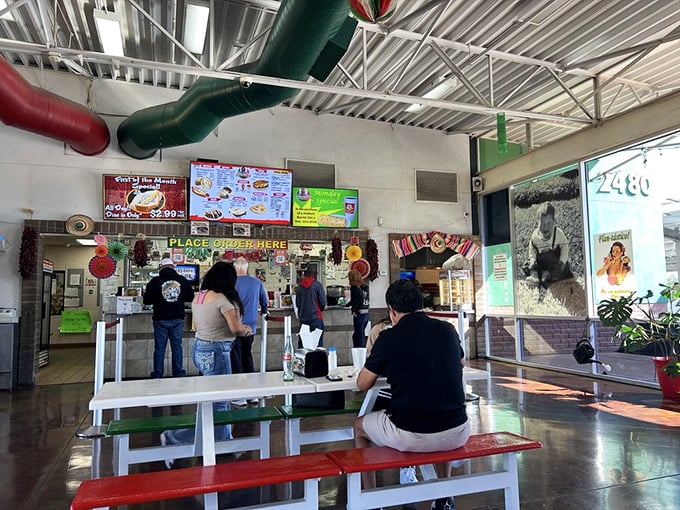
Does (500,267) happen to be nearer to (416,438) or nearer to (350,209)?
(350,209)

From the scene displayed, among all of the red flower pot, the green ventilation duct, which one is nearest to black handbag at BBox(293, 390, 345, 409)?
the green ventilation duct

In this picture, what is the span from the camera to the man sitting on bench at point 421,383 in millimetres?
2484

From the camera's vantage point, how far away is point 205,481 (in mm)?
2168

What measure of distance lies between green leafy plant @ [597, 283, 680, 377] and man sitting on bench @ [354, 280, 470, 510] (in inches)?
170

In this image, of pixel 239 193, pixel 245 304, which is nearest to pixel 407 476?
pixel 245 304

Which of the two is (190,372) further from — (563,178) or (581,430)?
(563,178)

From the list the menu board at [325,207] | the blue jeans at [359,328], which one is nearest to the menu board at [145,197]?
the menu board at [325,207]

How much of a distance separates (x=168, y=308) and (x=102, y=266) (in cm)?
199

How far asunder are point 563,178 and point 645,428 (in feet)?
14.9

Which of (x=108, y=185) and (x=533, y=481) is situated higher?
(x=108, y=185)

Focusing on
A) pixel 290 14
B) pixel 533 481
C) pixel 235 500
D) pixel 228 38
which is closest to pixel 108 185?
pixel 228 38

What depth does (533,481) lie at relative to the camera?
334 centimetres

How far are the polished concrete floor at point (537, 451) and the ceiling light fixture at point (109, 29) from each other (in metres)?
4.18

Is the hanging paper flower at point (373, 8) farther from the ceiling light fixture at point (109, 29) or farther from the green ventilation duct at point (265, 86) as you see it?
the ceiling light fixture at point (109, 29)
